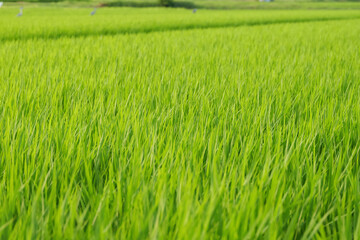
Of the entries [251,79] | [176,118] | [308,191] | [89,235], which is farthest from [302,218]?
[251,79]

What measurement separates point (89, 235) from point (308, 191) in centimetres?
46

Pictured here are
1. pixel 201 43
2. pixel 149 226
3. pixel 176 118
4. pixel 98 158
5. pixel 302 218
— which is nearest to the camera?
pixel 149 226

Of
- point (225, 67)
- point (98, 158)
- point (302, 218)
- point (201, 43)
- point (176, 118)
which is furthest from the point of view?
point (201, 43)

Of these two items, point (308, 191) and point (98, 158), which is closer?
point (308, 191)

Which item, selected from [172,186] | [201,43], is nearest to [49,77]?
[172,186]

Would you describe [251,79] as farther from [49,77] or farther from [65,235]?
[65,235]

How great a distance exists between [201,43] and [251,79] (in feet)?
7.54

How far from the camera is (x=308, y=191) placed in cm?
73

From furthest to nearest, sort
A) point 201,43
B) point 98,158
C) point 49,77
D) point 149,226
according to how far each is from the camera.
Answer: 1. point 201,43
2. point 49,77
3. point 98,158
4. point 149,226

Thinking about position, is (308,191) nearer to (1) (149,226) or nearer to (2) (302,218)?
(2) (302,218)

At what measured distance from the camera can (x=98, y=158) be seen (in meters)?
0.89

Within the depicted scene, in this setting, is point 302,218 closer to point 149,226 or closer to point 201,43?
point 149,226

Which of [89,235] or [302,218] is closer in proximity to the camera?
[89,235]

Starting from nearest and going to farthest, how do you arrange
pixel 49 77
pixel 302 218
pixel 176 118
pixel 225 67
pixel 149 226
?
1. pixel 149 226
2. pixel 302 218
3. pixel 176 118
4. pixel 49 77
5. pixel 225 67
